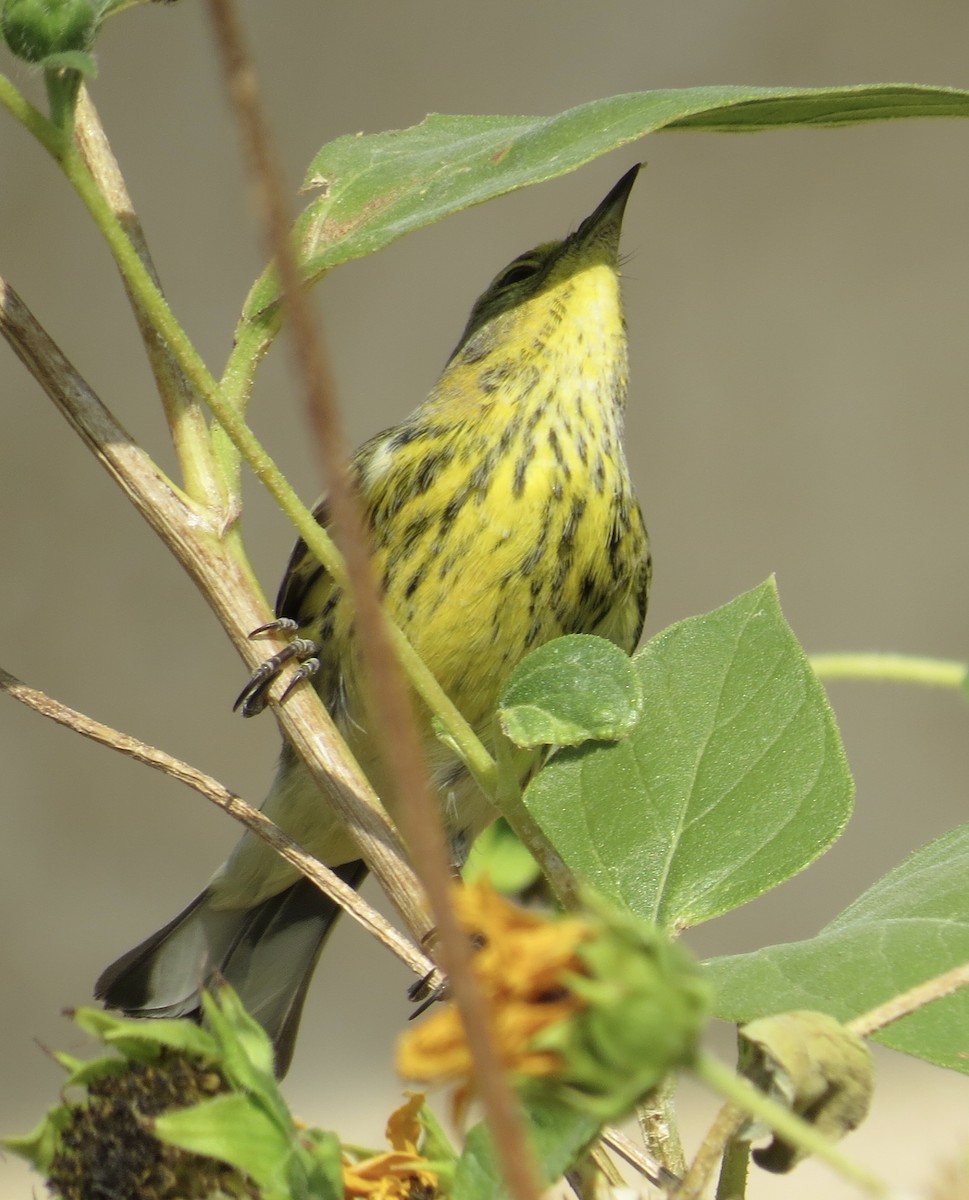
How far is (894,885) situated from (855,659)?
4.2 inches

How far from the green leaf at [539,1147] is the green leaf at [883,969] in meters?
0.07

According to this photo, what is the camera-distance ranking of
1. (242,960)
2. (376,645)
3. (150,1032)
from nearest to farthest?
(376,645) < (150,1032) < (242,960)

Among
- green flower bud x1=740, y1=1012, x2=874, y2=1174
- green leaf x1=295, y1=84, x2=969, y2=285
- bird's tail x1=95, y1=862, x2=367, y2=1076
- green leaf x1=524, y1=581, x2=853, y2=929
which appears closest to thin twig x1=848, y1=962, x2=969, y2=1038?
green flower bud x1=740, y1=1012, x2=874, y2=1174

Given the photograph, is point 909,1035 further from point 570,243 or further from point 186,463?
point 570,243

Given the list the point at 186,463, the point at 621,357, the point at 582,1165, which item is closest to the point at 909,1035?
the point at 582,1165

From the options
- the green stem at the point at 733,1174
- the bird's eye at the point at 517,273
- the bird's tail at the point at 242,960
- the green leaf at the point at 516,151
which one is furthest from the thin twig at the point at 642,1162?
the bird's eye at the point at 517,273

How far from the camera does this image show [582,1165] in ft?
0.84

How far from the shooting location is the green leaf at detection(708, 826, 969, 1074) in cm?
28

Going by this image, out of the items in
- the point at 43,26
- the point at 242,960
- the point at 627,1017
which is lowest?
the point at 242,960

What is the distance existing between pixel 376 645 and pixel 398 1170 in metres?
0.18

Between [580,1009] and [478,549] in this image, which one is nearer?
[580,1009]

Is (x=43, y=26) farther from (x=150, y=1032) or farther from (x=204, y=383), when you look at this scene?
(x=150, y=1032)

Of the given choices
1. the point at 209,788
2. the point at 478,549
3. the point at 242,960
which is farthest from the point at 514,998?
the point at 242,960

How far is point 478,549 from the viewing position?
2.58 ft
